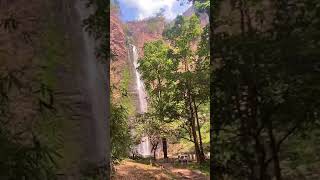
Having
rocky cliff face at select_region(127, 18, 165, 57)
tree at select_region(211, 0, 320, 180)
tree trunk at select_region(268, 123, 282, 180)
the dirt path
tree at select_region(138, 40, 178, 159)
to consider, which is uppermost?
rocky cliff face at select_region(127, 18, 165, 57)

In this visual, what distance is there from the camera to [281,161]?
6.97 ft

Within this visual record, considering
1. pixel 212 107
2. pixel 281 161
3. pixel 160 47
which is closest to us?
pixel 281 161

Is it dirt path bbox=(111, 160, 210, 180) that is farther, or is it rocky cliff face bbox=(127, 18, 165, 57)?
rocky cliff face bbox=(127, 18, 165, 57)

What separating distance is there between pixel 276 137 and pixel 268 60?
0.42 metres

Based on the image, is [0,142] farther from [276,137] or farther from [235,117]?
[276,137]

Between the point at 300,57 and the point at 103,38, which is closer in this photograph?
the point at 300,57

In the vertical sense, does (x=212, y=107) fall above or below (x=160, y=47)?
below

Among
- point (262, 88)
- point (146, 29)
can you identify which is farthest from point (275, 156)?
point (146, 29)

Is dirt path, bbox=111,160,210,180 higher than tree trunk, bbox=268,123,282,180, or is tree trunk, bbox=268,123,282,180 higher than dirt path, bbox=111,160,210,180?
tree trunk, bbox=268,123,282,180

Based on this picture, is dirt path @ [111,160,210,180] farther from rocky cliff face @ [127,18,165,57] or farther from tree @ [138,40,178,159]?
rocky cliff face @ [127,18,165,57]

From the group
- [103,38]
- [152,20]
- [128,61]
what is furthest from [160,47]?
[152,20]

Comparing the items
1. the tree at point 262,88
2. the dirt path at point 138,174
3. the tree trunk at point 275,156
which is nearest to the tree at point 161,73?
the dirt path at point 138,174

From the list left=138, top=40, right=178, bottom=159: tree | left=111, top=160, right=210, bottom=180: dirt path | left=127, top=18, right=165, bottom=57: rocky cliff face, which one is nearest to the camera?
left=111, top=160, right=210, bottom=180: dirt path

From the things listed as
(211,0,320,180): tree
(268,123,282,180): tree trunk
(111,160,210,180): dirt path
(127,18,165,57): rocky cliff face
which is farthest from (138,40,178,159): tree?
(127,18,165,57): rocky cliff face
